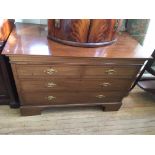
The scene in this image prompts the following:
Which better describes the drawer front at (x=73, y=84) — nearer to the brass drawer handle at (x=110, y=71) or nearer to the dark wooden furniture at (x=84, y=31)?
the brass drawer handle at (x=110, y=71)

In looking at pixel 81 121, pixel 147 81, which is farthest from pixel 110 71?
pixel 147 81

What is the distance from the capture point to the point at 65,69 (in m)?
1.31

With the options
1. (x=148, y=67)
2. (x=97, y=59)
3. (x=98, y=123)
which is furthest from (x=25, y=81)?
(x=148, y=67)

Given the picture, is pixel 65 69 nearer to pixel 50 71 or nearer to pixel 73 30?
pixel 50 71

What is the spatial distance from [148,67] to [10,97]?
151cm

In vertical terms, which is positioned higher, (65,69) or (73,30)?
(73,30)

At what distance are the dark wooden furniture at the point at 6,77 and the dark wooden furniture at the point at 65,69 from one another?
62mm

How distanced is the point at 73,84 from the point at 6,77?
1.97 feet

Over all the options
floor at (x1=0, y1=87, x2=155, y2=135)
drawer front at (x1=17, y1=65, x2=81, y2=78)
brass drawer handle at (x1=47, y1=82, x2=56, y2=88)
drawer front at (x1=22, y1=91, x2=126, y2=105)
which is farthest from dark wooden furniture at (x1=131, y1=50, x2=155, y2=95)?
brass drawer handle at (x1=47, y1=82, x2=56, y2=88)

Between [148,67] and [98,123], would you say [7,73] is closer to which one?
[98,123]

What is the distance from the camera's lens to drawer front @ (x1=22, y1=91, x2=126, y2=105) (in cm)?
151

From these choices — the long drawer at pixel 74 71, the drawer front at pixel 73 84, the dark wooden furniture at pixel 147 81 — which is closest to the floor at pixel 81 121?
the dark wooden furniture at pixel 147 81

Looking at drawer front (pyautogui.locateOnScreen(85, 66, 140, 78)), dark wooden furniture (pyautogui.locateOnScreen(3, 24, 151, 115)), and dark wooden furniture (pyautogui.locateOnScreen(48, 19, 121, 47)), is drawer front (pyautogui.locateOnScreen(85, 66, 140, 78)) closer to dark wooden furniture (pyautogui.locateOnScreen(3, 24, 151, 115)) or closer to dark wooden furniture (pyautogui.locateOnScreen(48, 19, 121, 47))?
dark wooden furniture (pyautogui.locateOnScreen(3, 24, 151, 115))

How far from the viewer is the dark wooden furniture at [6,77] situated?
1298 mm
